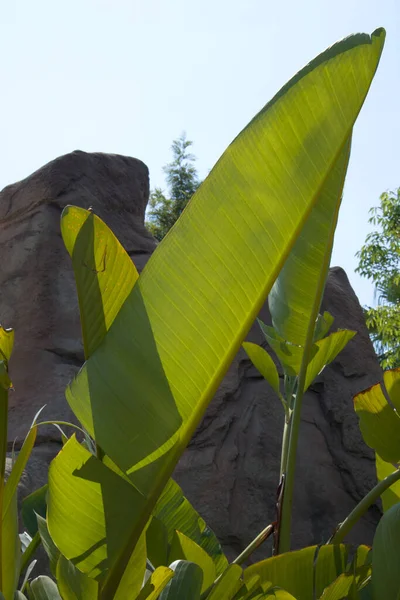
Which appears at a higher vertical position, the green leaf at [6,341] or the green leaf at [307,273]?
the green leaf at [307,273]

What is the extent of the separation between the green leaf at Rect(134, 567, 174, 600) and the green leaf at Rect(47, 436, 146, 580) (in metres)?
0.04

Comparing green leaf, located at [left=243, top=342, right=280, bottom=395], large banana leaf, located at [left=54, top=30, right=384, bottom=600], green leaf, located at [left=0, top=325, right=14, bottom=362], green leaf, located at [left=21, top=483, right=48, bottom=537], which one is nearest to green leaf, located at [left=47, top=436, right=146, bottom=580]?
large banana leaf, located at [left=54, top=30, right=384, bottom=600]

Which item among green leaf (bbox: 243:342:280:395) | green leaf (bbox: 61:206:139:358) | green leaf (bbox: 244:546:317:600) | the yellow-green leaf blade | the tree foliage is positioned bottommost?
green leaf (bbox: 244:546:317:600)

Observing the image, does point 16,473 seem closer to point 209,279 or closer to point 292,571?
point 209,279

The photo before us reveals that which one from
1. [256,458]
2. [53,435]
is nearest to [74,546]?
[53,435]

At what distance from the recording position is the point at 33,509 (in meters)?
1.09

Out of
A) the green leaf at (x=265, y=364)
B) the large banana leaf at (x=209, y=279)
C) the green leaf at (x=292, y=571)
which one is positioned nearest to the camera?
the large banana leaf at (x=209, y=279)

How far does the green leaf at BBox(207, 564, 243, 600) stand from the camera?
2.47ft

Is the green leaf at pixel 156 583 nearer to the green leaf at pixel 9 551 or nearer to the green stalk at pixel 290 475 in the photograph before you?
the green leaf at pixel 9 551

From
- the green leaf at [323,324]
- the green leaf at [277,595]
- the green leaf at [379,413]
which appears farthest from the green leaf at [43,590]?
the green leaf at [323,324]

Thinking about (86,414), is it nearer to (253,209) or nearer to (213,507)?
(253,209)

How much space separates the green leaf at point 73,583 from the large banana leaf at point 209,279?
0.16 ft

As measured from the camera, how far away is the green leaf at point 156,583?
0.70 metres

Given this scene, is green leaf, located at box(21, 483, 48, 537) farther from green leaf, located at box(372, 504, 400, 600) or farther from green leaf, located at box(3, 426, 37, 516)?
green leaf, located at box(372, 504, 400, 600)
